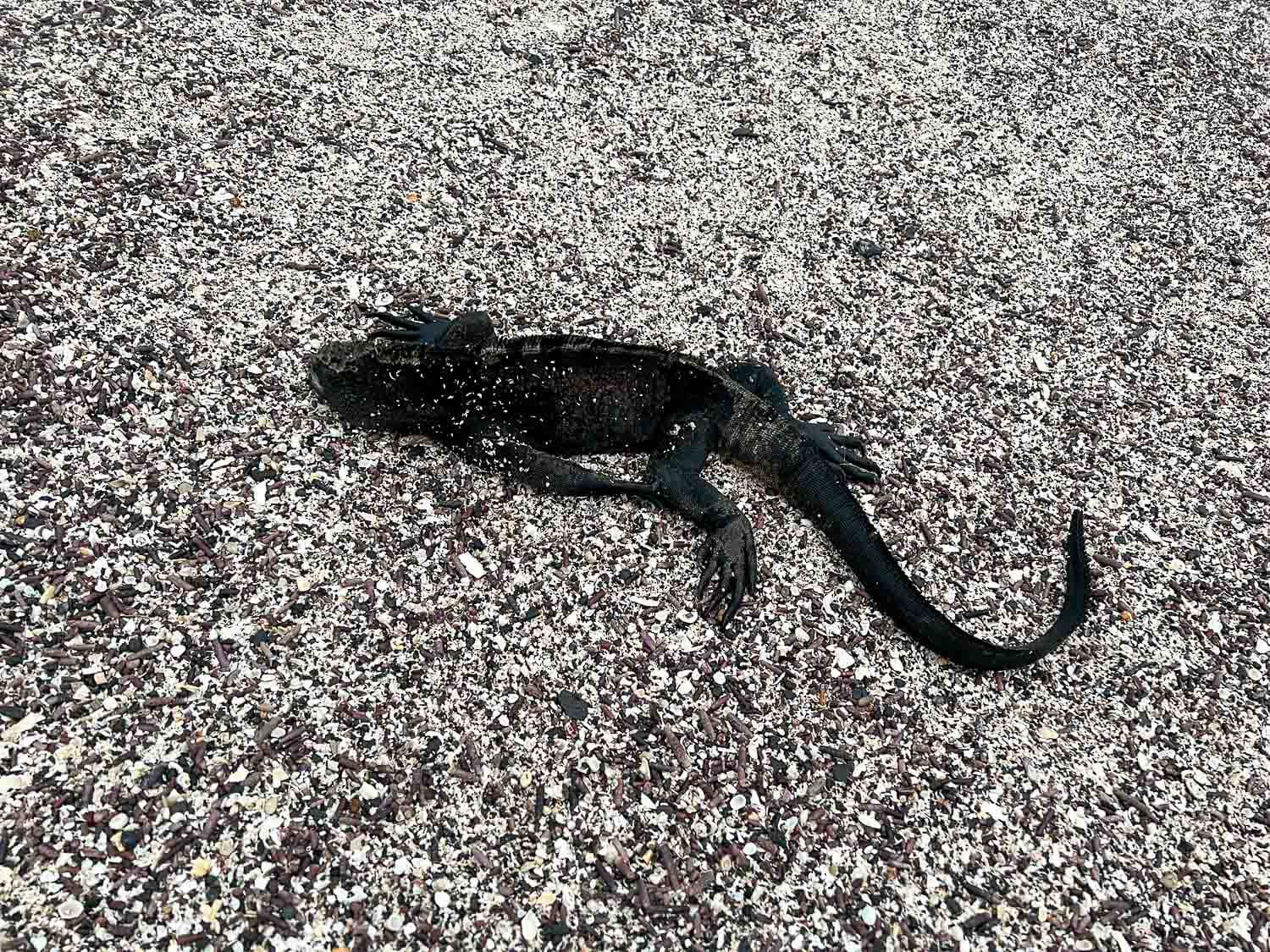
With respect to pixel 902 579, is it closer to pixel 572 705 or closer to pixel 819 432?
pixel 819 432

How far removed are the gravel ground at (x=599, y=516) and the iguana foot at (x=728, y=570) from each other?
8 centimetres

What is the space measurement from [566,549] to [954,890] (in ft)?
5.57

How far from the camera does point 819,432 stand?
12.9 feet

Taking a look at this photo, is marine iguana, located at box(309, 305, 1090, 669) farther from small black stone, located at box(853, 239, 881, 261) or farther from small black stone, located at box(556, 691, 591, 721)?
small black stone, located at box(853, 239, 881, 261)

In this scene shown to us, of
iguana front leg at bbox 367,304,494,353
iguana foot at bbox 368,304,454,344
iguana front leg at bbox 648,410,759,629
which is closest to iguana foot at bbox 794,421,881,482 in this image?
iguana front leg at bbox 648,410,759,629

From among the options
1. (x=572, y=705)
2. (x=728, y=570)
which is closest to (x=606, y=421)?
(x=728, y=570)

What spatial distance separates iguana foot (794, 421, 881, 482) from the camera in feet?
12.6

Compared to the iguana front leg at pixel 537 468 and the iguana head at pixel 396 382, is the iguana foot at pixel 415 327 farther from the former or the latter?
the iguana front leg at pixel 537 468

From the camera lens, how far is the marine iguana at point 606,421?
3.56m

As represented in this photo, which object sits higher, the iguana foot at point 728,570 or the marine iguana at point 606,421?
the marine iguana at point 606,421

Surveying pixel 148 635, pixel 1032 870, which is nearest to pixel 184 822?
pixel 148 635

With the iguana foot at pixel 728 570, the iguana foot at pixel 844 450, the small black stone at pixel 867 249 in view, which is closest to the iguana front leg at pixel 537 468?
the iguana foot at pixel 728 570

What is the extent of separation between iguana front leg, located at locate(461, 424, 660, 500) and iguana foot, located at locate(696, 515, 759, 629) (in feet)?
1.04

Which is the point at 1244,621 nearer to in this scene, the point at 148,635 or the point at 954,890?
the point at 954,890
